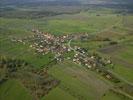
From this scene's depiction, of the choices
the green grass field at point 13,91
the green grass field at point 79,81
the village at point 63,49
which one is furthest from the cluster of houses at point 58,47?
the green grass field at point 13,91

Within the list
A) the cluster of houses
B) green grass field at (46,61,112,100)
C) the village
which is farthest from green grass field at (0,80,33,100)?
the cluster of houses

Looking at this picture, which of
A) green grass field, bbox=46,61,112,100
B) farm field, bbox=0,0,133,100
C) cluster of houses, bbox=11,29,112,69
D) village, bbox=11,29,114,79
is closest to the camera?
green grass field, bbox=46,61,112,100

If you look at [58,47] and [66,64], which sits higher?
[66,64]

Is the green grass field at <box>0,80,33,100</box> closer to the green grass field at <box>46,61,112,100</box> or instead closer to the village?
the green grass field at <box>46,61,112,100</box>

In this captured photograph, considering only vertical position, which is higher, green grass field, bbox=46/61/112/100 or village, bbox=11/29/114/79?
green grass field, bbox=46/61/112/100

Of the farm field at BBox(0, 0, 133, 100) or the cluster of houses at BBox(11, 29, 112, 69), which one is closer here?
the farm field at BBox(0, 0, 133, 100)

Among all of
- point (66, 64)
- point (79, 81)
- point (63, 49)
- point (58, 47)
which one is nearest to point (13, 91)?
point (79, 81)

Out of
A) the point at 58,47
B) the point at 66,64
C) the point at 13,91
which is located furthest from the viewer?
the point at 58,47

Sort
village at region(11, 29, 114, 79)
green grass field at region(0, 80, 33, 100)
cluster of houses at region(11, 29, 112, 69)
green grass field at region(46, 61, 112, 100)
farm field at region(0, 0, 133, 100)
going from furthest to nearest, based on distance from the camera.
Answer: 1. cluster of houses at region(11, 29, 112, 69)
2. village at region(11, 29, 114, 79)
3. farm field at region(0, 0, 133, 100)
4. green grass field at region(46, 61, 112, 100)
5. green grass field at region(0, 80, 33, 100)

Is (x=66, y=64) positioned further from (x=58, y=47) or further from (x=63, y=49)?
(x=58, y=47)
